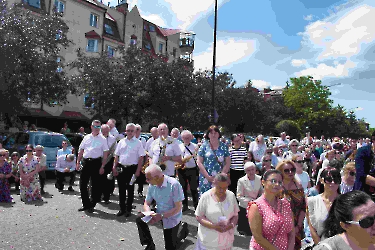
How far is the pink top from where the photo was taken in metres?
3.20

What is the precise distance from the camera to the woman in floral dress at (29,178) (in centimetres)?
901

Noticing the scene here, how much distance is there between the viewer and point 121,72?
25.4 meters

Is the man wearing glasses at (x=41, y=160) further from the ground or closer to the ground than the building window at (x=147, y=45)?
closer to the ground

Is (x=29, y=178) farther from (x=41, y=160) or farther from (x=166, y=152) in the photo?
(x=166, y=152)

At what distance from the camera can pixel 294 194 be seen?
4152 millimetres

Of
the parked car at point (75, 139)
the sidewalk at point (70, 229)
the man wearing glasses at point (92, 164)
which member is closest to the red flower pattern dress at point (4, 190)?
the sidewalk at point (70, 229)

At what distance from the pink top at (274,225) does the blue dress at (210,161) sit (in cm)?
273

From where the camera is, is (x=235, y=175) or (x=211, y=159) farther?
(x=235, y=175)

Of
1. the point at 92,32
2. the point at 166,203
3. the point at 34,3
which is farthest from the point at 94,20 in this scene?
the point at 166,203

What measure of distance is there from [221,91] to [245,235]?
1242 inches

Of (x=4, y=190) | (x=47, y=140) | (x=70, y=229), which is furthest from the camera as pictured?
(x=47, y=140)

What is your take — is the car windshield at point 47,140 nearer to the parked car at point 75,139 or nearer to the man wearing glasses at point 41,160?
the man wearing glasses at point 41,160

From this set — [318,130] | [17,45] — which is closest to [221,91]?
[17,45]

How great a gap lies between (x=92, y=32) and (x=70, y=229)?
105 ft
